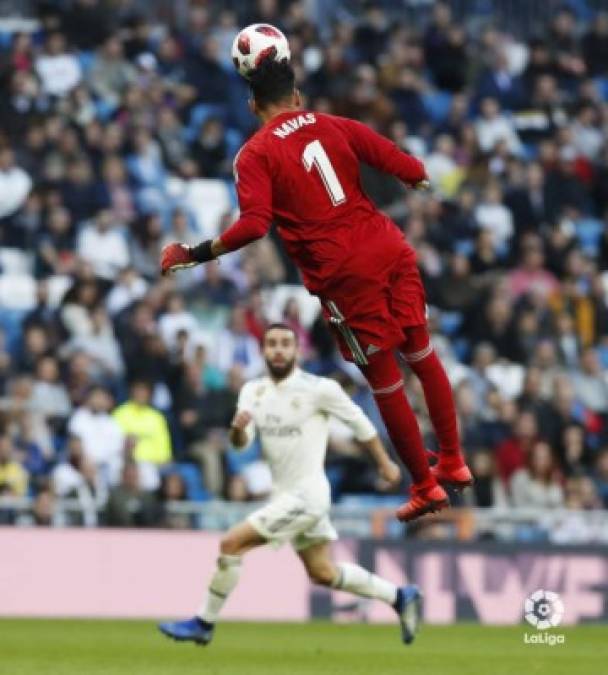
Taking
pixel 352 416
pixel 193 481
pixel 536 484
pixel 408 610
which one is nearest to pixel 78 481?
pixel 193 481

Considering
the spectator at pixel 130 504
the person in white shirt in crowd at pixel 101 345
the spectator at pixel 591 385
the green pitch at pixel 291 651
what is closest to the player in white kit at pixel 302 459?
the green pitch at pixel 291 651

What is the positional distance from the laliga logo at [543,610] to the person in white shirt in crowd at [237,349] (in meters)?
3.53

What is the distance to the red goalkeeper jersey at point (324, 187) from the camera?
1085cm

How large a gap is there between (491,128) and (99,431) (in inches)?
312

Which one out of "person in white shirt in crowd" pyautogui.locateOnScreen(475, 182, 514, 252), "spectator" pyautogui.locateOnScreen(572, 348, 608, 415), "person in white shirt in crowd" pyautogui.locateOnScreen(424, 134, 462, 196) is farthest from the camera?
"person in white shirt in crowd" pyautogui.locateOnScreen(424, 134, 462, 196)

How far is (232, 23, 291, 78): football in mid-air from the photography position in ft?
35.6

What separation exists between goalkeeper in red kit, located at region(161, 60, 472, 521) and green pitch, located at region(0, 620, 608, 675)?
2.20 metres

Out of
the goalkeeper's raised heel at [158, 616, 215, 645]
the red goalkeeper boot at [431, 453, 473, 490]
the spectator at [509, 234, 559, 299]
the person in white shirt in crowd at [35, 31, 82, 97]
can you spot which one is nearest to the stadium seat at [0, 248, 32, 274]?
the person in white shirt in crowd at [35, 31, 82, 97]

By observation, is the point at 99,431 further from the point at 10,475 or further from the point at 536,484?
the point at 536,484

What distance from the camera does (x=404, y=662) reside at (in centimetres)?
1402

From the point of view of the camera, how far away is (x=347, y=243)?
433 inches

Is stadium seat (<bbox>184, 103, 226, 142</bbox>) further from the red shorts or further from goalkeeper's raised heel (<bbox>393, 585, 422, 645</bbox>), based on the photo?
the red shorts

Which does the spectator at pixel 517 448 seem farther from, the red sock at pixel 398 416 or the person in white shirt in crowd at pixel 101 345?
the red sock at pixel 398 416

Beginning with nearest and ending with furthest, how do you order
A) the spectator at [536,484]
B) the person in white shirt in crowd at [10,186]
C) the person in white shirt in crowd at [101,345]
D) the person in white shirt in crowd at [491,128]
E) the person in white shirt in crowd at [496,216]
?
the person in white shirt in crowd at [101,345] < the spectator at [536,484] < the person in white shirt in crowd at [10,186] < the person in white shirt in crowd at [496,216] < the person in white shirt in crowd at [491,128]
